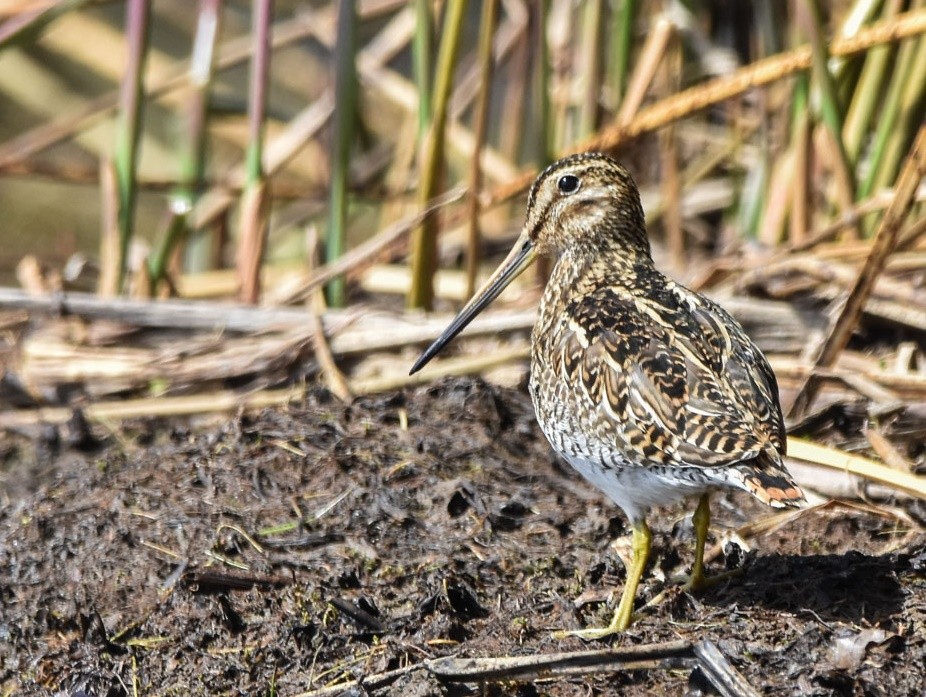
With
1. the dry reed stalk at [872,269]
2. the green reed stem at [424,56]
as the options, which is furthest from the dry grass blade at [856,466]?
the green reed stem at [424,56]

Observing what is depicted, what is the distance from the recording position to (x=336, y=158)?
5.40m

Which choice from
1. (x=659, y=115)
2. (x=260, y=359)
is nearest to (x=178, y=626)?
(x=260, y=359)

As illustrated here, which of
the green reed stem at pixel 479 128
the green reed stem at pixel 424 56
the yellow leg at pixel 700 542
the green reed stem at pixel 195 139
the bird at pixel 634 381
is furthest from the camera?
the green reed stem at pixel 195 139

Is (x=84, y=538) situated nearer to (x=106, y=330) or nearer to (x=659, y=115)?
(x=106, y=330)

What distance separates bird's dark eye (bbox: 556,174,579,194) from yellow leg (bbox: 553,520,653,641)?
115 cm

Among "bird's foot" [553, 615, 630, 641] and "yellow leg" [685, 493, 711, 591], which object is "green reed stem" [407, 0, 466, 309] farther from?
"bird's foot" [553, 615, 630, 641]

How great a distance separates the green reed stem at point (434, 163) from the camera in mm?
5043

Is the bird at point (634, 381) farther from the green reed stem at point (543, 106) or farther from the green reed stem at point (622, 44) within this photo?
the green reed stem at point (622, 44)

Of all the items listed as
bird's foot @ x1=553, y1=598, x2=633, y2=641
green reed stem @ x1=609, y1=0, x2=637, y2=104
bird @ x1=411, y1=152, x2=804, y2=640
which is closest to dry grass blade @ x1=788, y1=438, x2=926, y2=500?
bird @ x1=411, y1=152, x2=804, y2=640

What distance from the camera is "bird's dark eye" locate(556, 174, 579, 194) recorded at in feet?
14.0

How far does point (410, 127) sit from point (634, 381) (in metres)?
3.82

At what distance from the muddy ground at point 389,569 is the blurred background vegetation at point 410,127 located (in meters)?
1.01

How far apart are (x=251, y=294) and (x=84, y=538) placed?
1738mm

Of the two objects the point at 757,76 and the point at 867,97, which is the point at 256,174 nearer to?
the point at 757,76
